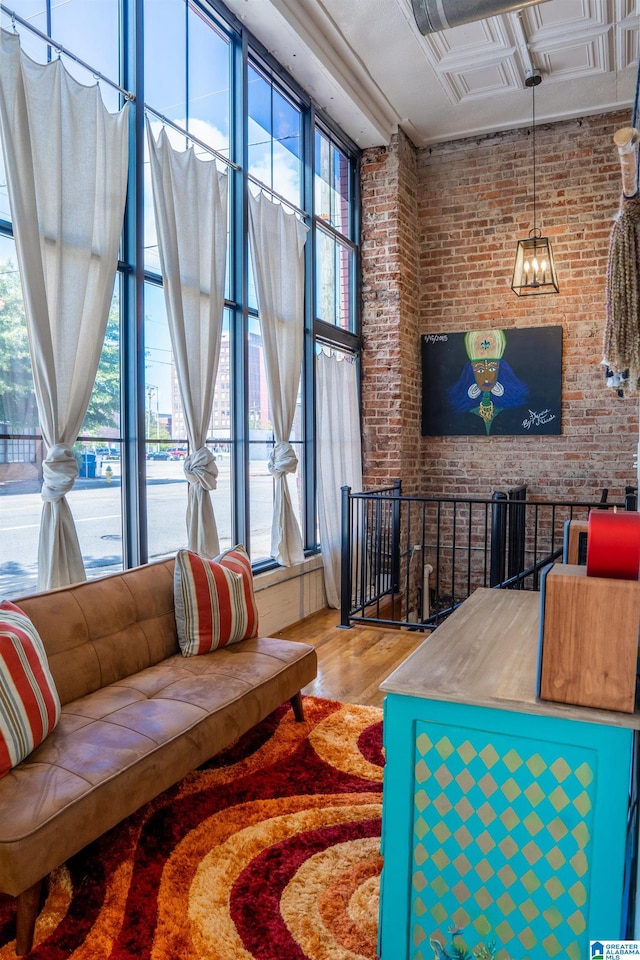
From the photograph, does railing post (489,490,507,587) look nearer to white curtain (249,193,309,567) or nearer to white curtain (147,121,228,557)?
white curtain (249,193,309,567)

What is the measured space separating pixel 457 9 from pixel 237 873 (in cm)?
338

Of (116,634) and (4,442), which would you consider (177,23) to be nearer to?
(4,442)

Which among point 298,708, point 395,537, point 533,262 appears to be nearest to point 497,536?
point 395,537

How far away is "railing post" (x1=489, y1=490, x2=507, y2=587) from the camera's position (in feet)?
13.5

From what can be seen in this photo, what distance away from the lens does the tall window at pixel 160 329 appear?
8.52ft

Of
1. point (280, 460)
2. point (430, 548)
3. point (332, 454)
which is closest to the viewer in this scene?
point (280, 460)

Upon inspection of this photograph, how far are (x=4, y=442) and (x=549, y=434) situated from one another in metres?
4.33

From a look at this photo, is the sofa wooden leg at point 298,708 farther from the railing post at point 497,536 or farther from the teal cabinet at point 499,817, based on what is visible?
the railing post at point 497,536

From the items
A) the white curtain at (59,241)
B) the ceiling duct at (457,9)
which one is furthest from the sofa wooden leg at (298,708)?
the ceiling duct at (457,9)

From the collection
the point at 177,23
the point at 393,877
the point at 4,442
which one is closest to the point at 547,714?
the point at 393,877

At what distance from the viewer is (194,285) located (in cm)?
341

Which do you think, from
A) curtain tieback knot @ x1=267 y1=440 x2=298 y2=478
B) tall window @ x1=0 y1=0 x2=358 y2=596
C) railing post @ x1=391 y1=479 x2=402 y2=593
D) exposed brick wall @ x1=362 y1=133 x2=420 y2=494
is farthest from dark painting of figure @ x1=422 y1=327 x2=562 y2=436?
curtain tieback knot @ x1=267 y1=440 x2=298 y2=478
